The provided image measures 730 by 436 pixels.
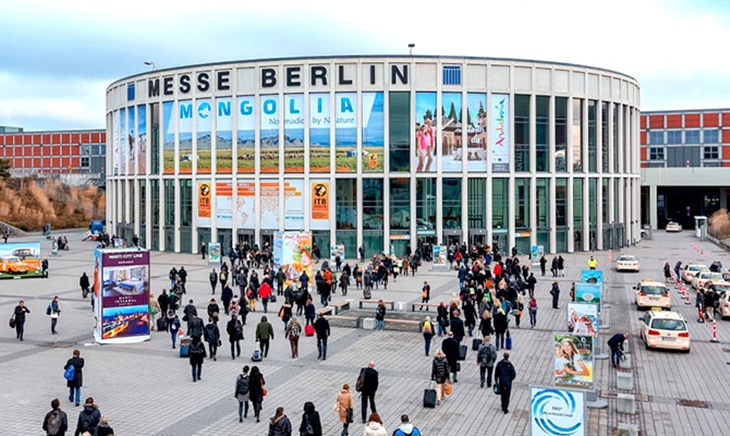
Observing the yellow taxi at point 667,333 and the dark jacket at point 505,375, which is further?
the yellow taxi at point 667,333

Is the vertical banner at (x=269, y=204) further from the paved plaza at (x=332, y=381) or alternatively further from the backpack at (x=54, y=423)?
the backpack at (x=54, y=423)

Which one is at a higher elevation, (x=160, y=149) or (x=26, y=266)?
(x=160, y=149)

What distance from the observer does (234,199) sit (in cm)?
5884

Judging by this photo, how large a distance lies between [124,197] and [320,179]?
24.6m

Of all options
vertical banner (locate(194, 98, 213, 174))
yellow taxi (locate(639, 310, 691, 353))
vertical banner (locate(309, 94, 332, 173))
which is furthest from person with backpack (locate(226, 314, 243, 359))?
vertical banner (locate(194, 98, 213, 174))

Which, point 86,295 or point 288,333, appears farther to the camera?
point 86,295

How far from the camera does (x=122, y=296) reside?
23.9 meters

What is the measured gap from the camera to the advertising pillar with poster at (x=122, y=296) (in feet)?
77.0

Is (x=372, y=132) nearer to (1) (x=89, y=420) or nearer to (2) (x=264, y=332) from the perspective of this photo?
(2) (x=264, y=332)

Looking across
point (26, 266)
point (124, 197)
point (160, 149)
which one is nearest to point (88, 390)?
point (26, 266)

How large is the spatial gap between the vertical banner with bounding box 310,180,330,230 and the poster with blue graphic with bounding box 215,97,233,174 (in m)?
7.65

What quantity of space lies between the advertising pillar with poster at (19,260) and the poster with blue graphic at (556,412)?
36321 mm

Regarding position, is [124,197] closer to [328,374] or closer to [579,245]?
[579,245]

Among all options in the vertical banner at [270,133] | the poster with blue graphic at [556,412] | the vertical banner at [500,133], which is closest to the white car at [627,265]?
the vertical banner at [500,133]
